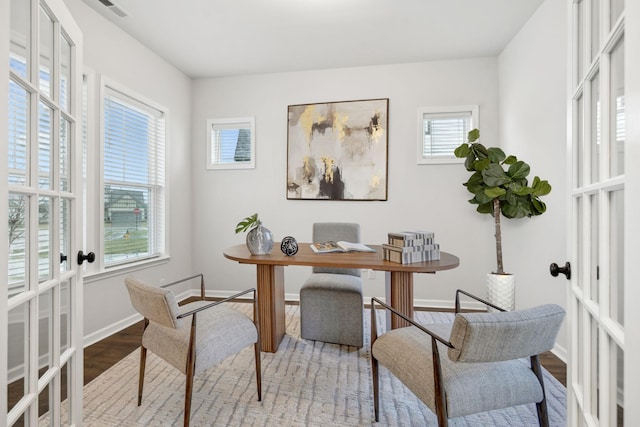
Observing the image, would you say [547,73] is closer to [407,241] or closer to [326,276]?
[407,241]

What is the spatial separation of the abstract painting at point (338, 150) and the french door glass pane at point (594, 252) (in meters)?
2.72

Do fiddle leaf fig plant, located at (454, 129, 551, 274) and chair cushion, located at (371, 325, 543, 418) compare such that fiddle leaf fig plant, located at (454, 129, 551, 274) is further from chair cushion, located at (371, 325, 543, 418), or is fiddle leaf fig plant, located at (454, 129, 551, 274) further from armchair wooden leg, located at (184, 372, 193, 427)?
armchair wooden leg, located at (184, 372, 193, 427)

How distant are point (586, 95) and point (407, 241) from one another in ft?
3.81

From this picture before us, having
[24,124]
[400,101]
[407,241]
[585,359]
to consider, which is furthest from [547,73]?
[24,124]

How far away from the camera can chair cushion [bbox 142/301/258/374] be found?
58.6 inches

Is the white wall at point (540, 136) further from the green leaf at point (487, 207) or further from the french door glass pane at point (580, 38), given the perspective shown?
the french door glass pane at point (580, 38)

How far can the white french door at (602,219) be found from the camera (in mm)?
639

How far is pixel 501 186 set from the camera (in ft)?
9.20

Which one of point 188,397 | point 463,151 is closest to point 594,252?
point 188,397

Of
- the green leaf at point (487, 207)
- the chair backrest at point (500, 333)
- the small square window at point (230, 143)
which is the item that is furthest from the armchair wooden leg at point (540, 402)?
the small square window at point (230, 143)

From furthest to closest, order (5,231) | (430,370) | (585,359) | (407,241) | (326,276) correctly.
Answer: (326,276)
(407,241)
(430,370)
(585,359)
(5,231)

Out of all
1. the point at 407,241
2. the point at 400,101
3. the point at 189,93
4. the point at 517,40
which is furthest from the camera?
the point at 189,93

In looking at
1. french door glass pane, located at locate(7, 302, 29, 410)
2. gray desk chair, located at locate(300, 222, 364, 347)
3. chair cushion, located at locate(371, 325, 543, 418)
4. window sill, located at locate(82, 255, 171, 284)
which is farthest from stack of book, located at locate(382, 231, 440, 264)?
window sill, located at locate(82, 255, 171, 284)

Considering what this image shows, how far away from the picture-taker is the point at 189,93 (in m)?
4.02
